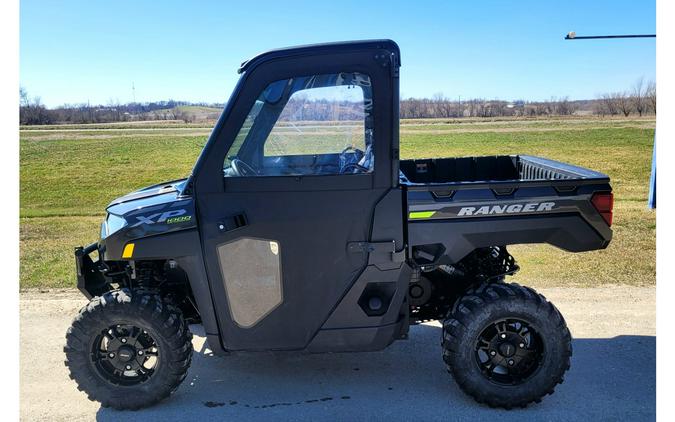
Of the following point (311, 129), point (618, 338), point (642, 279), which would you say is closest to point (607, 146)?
point (642, 279)

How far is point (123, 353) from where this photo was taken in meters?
3.70

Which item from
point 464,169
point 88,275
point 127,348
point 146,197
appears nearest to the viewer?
point 127,348

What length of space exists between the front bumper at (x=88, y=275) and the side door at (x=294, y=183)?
1.16 meters

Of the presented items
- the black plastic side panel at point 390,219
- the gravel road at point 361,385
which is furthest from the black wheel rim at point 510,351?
the black plastic side panel at point 390,219

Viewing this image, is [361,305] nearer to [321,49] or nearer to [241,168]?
[241,168]

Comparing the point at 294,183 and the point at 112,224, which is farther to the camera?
the point at 112,224

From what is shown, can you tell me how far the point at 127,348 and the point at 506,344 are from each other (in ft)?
8.20

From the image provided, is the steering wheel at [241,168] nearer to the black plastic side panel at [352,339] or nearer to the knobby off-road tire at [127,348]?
the knobby off-road tire at [127,348]

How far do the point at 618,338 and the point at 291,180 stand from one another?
3.18 metres

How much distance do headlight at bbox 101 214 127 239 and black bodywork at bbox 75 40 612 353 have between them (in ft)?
0.04

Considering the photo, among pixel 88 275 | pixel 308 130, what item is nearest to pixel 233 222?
pixel 308 130

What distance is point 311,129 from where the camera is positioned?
3.64 meters

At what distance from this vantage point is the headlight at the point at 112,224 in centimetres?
362

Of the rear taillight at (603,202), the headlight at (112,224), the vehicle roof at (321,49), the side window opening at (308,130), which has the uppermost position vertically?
the vehicle roof at (321,49)
